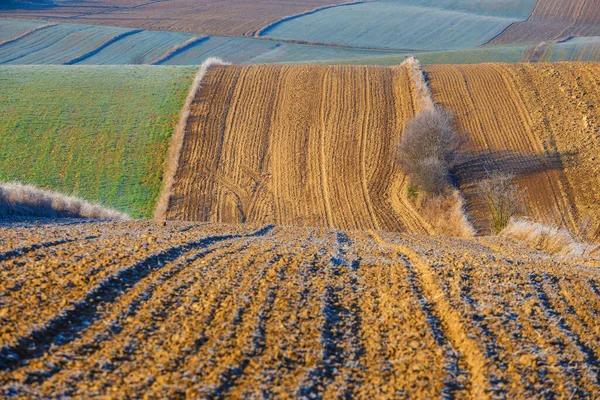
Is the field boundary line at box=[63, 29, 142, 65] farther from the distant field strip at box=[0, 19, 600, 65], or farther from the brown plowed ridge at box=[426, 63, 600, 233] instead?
the brown plowed ridge at box=[426, 63, 600, 233]

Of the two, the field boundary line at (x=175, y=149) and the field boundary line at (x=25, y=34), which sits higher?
the field boundary line at (x=25, y=34)

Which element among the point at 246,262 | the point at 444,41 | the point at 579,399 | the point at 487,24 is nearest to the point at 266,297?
the point at 246,262

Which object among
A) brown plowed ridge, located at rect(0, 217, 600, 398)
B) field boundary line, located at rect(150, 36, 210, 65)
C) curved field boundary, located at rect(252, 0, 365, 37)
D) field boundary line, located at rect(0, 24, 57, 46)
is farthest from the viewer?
curved field boundary, located at rect(252, 0, 365, 37)

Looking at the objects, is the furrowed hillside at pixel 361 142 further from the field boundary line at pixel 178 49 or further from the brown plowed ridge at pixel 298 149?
the field boundary line at pixel 178 49

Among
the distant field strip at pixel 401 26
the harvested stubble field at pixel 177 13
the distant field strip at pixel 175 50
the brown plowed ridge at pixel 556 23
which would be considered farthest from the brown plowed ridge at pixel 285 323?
the brown plowed ridge at pixel 556 23

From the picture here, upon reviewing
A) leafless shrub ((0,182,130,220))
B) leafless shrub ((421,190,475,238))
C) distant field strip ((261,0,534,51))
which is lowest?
leafless shrub ((421,190,475,238))

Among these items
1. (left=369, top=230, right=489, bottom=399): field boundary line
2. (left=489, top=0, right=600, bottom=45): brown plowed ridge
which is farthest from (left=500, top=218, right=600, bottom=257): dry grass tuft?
(left=489, top=0, right=600, bottom=45): brown plowed ridge

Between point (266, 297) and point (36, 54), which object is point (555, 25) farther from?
point (266, 297)
